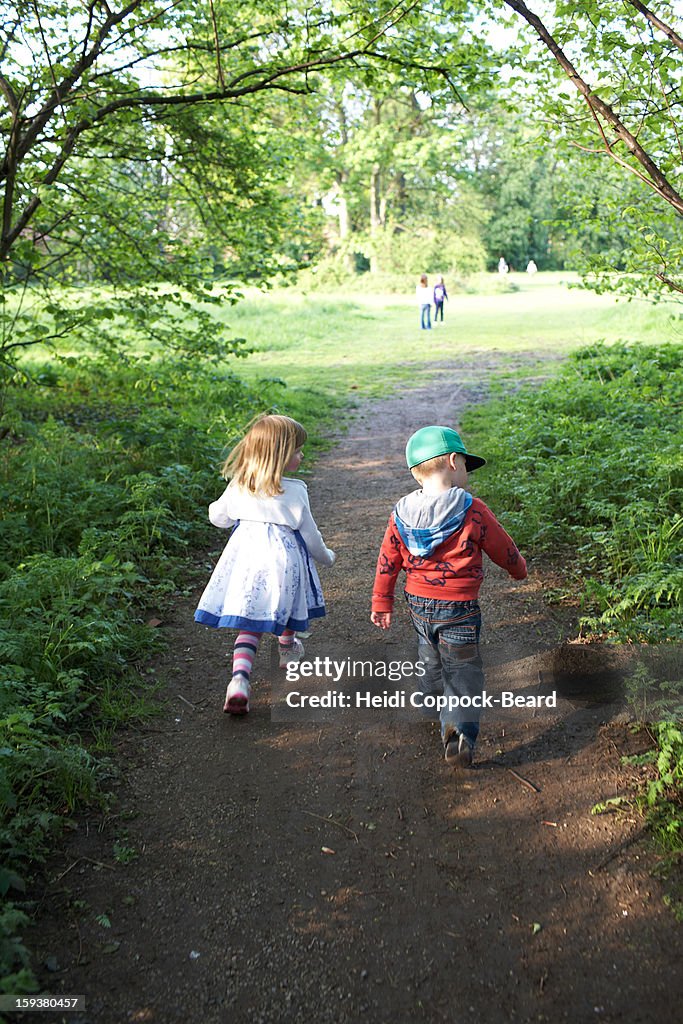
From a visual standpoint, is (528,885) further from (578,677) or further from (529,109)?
(529,109)

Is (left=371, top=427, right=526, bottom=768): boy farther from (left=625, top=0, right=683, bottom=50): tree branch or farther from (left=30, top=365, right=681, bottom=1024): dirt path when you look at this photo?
(left=625, top=0, right=683, bottom=50): tree branch

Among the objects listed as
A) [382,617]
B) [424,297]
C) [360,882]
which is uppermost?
[424,297]

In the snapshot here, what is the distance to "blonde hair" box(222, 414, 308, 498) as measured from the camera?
14.0ft

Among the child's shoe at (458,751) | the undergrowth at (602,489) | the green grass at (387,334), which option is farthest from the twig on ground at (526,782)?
the green grass at (387,334)

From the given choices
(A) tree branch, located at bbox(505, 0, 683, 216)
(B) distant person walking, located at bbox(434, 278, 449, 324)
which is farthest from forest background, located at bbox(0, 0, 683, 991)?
(B) distant person walking, located at bbox(434, 278, 449, 324)

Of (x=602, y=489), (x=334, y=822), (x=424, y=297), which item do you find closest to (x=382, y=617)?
(x=334, y=822)

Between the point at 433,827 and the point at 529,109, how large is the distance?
6534 mm

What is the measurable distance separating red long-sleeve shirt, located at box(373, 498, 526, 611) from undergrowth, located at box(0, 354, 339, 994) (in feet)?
5.40

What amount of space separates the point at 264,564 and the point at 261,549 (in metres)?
0.08

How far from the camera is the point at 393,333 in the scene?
23906mm

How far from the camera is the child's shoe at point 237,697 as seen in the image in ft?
13.8

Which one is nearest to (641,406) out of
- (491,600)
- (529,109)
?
(529,109)

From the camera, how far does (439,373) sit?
15.8 meters

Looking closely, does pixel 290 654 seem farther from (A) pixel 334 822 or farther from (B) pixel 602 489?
(B) pixel 602 489
